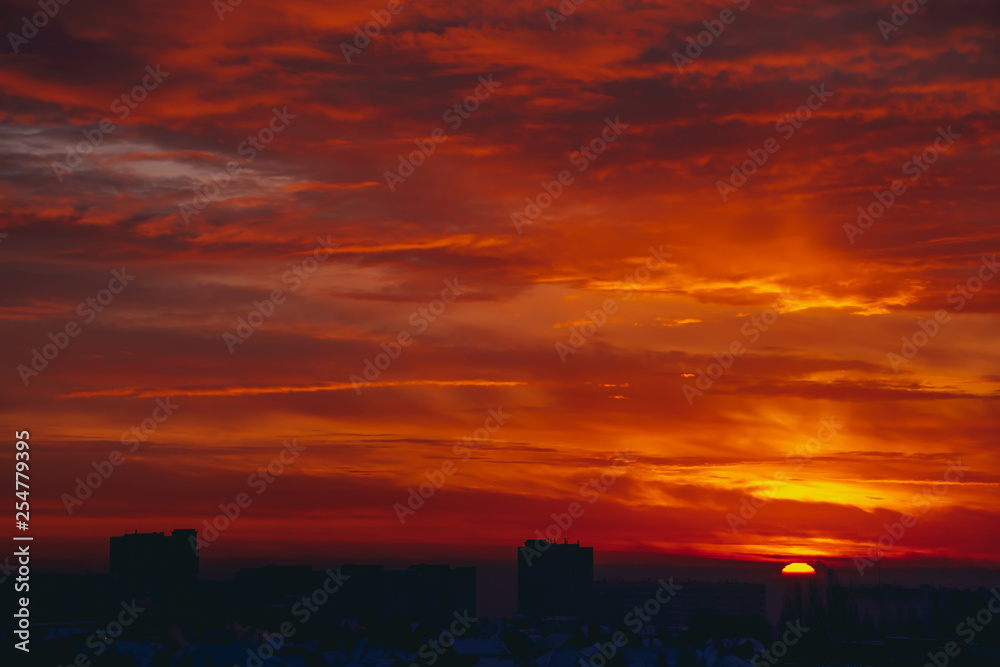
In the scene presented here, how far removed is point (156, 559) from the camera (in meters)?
171

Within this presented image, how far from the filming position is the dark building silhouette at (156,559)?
167 meters

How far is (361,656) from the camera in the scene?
79125mm

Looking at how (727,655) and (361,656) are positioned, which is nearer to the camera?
(727,655)

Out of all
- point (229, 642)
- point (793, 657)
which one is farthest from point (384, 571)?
point (229, 642)

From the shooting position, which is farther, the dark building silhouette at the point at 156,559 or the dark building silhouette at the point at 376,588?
the dark building silhouette at the point at 376,588

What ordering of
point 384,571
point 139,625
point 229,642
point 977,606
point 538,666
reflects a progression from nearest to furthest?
point 229,642 < point 538,666 < point 139,625 < point 977,606 < point 384,571

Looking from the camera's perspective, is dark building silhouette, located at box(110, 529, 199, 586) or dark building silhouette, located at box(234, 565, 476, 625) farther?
dark building silhouette, located at box(234, 565, 476, 625)

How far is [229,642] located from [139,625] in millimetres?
40318

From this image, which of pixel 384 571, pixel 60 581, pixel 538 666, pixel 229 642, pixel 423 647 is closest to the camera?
pixel 229 642

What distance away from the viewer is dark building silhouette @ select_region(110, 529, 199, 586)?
167250 millimetres

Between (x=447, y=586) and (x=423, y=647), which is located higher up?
(x=447, y=586)

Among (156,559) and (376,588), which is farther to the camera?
(376,588)

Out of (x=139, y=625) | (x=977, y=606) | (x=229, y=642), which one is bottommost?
(x=229, y=642)

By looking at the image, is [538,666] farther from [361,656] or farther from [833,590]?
[833,590]
